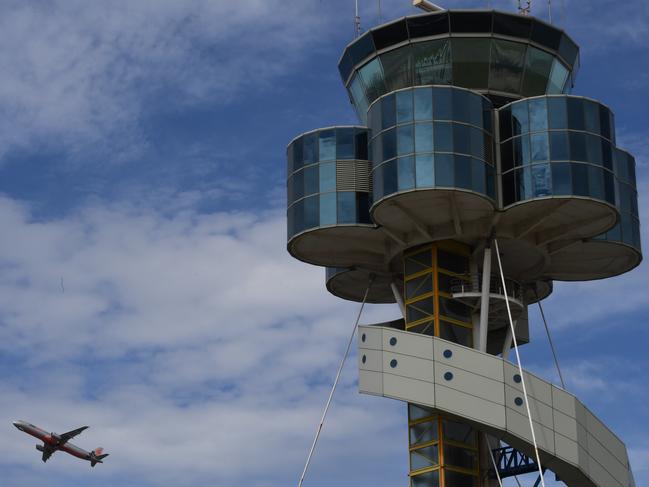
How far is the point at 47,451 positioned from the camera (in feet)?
354

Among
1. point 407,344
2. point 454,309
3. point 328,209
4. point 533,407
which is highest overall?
point 328,209

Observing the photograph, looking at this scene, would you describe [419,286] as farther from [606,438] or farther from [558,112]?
[606,438]

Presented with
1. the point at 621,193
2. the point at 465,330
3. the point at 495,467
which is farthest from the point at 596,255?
the point at 495,467

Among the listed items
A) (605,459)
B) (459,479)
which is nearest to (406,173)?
(459,479)

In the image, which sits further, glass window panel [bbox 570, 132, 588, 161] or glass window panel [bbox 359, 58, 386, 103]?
glass window panel [bbox 359, 58, 386, 103]

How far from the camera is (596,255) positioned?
208ft

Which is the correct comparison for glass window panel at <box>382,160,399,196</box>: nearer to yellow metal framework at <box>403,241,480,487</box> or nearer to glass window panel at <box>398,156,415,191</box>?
glass window panel at <box>398,156,415,191</box>

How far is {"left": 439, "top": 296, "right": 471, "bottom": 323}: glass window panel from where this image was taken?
60969 mm

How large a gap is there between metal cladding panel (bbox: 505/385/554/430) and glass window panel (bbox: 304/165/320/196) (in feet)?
39.9

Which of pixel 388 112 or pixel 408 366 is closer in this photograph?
pixel 408 366

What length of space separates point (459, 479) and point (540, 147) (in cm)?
1441

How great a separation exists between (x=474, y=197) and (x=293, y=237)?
8.79 metres

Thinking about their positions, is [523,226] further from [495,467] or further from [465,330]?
[495,467]

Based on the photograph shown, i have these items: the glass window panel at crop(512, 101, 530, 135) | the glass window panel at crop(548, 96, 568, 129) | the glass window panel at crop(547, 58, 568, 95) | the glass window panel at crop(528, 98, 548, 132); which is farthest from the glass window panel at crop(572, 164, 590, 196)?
the glass window panel at crop(547, 58, 568, 95)
